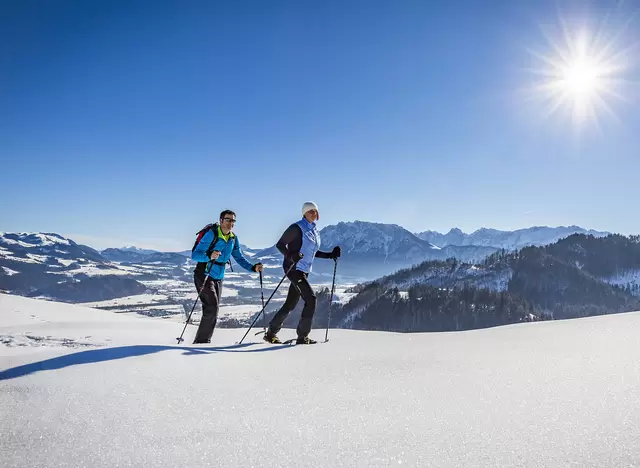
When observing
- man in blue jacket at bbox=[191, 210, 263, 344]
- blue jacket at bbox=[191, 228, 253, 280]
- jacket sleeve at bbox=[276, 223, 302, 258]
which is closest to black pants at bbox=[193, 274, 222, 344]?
man in blue jacket at bbox=[191, 210, 263, 344]

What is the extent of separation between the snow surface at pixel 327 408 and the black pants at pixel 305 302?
258 cm

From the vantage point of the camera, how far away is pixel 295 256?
660 centimetres

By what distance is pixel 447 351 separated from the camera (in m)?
4.17

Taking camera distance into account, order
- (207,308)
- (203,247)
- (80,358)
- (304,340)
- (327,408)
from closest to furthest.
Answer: (327,408) < (80,358) < (304,340) < (207,308) < (203,247)

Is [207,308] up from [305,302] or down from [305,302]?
down

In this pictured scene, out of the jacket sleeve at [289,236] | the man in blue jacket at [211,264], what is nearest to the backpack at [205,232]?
the man in blue jacket at [211,264]

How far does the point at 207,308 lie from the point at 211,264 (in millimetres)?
771

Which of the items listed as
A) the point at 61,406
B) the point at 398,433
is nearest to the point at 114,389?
the point at 61,406

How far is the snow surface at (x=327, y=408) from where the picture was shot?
5.69ft

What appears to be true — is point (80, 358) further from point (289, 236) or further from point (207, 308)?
point (289, 236)

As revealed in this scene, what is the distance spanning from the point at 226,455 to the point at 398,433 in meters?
0.89

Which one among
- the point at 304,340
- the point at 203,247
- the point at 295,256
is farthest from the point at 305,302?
the point at 203,247

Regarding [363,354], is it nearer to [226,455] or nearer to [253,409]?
[253,409]

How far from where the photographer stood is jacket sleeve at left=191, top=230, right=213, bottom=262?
6.65 m
